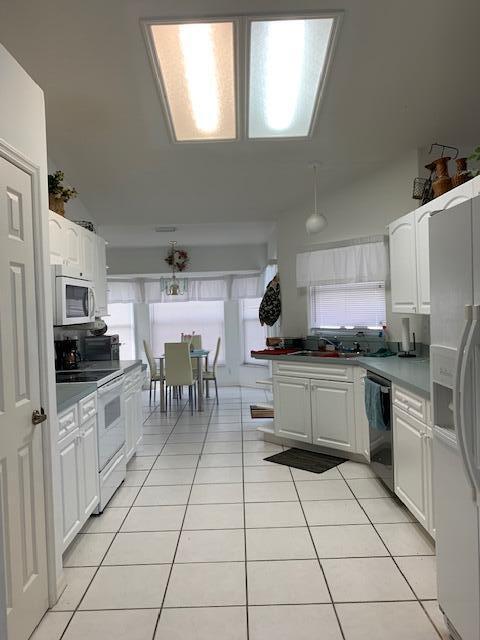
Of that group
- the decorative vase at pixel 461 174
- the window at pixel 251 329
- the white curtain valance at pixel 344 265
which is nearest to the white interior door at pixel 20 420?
the decorative vase at pixel 461 174

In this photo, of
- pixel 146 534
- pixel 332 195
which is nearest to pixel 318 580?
pixel 146 534

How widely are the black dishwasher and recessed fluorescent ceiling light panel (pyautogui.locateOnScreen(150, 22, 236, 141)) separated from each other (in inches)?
86.6

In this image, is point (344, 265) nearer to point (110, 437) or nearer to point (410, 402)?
point (410, 402)

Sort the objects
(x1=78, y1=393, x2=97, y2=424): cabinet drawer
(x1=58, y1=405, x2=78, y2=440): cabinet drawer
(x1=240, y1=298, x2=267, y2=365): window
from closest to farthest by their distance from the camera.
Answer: (x1=58, y1=405, x2=78, y2=440): cabinet drawer → (x1=78, y1=393, x2=97, y2=424): cabinet drawer → (x1=240, y1=298, x2=267, y2=365): window

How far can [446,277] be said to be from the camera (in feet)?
5.73

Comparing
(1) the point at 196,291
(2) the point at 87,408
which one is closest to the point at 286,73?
(2) the point at 87,408

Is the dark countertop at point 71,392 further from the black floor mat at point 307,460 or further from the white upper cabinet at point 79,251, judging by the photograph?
the black floor mat at point 307,460

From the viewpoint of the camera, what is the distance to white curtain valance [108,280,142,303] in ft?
27.5

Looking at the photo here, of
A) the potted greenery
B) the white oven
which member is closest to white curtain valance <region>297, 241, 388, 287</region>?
the white oven

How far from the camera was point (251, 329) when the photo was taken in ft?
27.7

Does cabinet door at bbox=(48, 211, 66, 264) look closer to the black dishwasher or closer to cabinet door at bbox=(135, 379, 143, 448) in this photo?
cabinet door at bbox=(135, 379, 143, 448)

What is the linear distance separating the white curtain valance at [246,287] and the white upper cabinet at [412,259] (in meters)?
4.51

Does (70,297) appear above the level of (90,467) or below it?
above

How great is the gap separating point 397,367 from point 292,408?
4.51 feet
